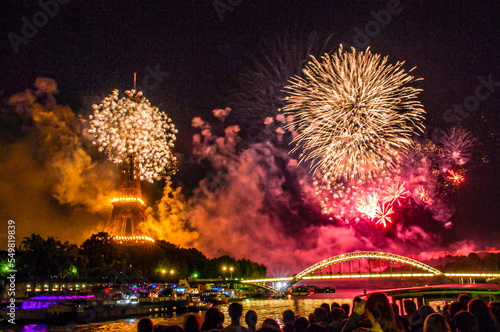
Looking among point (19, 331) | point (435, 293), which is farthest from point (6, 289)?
point (435, 293)

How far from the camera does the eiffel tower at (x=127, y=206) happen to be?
10138 centimetres

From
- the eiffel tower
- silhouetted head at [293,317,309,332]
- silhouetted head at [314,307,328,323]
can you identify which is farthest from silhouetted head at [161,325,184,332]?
the eiffel tower

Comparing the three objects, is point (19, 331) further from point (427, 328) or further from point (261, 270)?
point (261, 270)

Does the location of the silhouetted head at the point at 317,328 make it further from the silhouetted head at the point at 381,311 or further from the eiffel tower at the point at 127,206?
the eiffel tower at the point at 127,206

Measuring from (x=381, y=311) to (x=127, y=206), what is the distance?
99975 millimetres

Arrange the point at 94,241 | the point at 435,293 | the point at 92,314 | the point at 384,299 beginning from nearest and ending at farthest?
the point at 384,299, the point at 435,293, the point at 92,314, the point at 94,241

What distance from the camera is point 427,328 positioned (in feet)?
21.7

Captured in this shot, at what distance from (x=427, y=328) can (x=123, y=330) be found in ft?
141

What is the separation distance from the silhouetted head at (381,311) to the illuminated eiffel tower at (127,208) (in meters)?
95.9

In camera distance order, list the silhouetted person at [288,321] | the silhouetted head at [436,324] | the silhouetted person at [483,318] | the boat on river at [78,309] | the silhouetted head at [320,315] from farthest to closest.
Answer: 1. the boat on river at [78,309]
2. the silhouetted head at [320,315]
3. the silhouetted person at [288,321]
4. the silhouetted person at [483,318]
5. the silhouetted head at [436,324]

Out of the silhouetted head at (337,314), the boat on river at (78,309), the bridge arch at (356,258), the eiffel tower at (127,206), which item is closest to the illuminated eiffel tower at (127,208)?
the eiffel tower at (127,206)

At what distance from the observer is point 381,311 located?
21.4ft

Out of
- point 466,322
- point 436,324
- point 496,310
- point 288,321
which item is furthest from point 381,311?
point 496,310

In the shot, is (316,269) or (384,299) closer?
(384,299)
